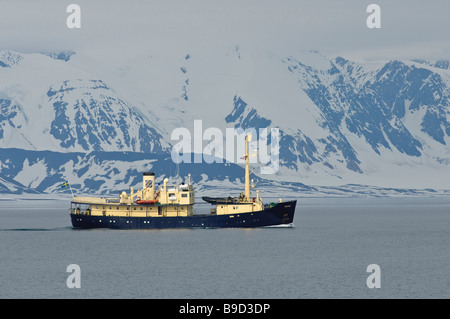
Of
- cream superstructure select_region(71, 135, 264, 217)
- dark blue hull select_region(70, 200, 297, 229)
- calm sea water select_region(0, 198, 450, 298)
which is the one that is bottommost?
calm sea water select_region(0, 198, 450, 298)

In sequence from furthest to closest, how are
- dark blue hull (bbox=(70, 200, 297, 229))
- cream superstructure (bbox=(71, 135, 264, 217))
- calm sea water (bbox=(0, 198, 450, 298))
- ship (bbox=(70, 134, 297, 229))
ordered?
dark blue hull (bbox=(70, 200, 297, 229)), ship (bbox=(70, 134, 297, 229)), cream superstructure (bbox=(71, 135, 264, 217)), calm sea water (bbox=(0, 198, 450, 298))

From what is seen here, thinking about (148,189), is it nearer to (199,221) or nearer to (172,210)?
(172,210)

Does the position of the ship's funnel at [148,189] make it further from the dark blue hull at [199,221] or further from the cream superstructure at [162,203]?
the dark blue hull at [199,221]

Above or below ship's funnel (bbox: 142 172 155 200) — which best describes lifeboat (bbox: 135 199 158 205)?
below

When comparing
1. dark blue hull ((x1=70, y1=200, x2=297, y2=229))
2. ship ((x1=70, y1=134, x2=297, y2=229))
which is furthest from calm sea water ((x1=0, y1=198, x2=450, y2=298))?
ship ((x1=70, y1=134, x2=297, y2=229))

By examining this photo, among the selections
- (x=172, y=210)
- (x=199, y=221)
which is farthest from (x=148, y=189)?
(x=199, y=221)

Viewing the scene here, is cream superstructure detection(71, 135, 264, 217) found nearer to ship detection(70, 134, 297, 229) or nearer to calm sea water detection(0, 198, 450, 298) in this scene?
ship detection(70, 134, 297, 229)
